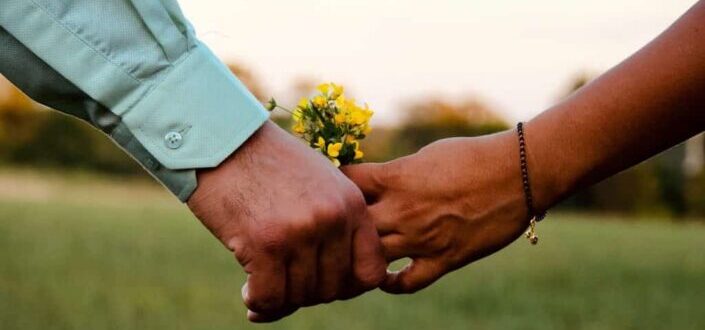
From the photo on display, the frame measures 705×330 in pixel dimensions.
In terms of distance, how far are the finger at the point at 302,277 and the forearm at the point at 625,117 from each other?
0.74 metres

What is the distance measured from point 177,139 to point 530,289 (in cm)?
731

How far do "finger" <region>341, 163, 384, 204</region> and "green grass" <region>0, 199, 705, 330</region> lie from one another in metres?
3.66

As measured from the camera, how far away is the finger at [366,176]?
3.19 metres

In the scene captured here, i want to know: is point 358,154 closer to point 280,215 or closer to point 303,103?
point 303,103

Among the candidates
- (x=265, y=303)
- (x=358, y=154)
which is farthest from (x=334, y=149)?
(x=265, y=303)

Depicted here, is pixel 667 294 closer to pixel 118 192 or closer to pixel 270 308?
pixel 270 308

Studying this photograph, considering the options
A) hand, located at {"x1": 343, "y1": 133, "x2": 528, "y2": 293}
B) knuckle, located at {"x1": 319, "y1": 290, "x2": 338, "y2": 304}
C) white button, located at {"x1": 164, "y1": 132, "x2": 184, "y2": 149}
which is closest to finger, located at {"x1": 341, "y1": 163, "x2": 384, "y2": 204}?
hand, located at {"x1": 343, "y1": 133, "x2": 528, "y2": 293}

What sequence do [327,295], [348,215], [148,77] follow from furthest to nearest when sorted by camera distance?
[327,295] < [348,215] < [148,77]

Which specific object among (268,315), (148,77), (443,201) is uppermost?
(443,201)

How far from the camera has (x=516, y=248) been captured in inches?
586

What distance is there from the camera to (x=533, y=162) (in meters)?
3.17

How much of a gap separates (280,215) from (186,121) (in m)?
0.32

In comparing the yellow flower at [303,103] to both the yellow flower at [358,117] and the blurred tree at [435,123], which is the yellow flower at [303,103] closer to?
the yellow flower at [358,117]

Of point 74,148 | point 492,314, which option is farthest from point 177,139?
point 74,148
